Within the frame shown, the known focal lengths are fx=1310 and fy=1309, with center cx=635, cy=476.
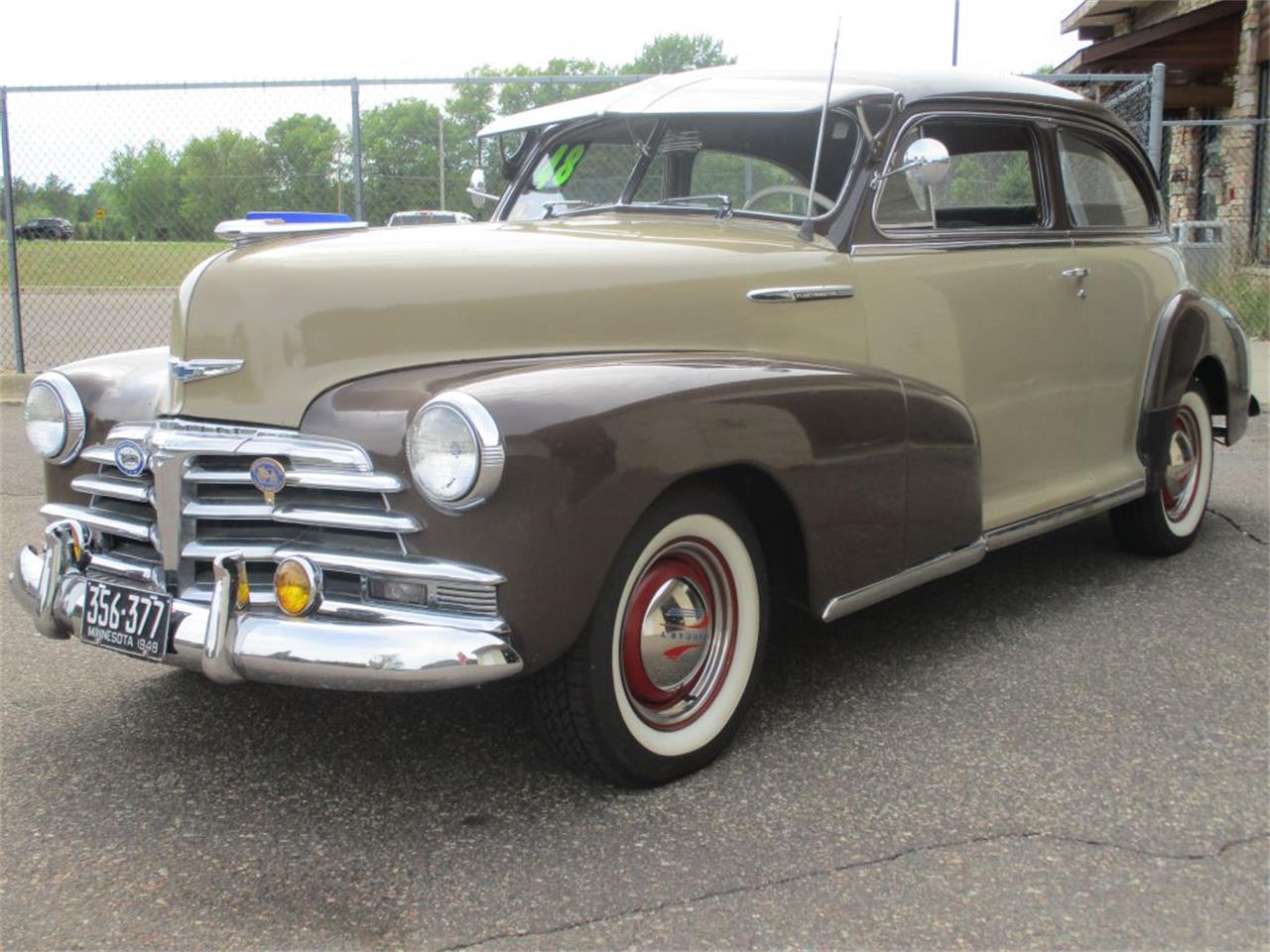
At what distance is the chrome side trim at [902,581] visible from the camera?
3.41 m

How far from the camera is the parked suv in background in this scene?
9.84 metres

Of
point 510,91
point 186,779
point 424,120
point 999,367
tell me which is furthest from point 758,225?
point 510,91

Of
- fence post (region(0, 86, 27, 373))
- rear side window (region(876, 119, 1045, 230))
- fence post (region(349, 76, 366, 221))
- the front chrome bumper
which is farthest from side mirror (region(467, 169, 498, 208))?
fence post (region(0, 86, 27, 373))

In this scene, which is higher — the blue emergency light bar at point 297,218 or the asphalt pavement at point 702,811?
the blue emergency light bar at point 297,218

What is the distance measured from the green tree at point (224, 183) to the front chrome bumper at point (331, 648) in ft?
22.5

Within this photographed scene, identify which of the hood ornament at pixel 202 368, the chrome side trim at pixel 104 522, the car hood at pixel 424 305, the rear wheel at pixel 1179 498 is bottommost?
the rear wheel at pixel 1179 498

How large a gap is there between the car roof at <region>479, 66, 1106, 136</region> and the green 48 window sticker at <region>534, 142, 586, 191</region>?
0.10 m

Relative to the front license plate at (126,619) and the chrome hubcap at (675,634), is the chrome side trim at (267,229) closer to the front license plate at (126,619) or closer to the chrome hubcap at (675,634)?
the front license plate at (126,619)

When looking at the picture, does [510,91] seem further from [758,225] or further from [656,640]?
[656,640]

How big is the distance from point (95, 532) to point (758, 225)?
199 cm

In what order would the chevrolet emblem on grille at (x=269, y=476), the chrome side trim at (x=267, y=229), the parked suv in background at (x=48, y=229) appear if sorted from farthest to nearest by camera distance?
the parked suv in background at (x=48, y=229), the chrome side trim at (x=267, y=229), the chevrolet emblem on grille at (x=269, y=476)

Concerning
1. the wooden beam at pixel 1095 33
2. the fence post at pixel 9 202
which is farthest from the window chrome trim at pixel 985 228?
the wooden beam at pixel 1095 33

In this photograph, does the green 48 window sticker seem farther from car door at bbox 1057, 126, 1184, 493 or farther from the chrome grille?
the chrome grille

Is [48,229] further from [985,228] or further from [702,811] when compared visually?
[702,811]
